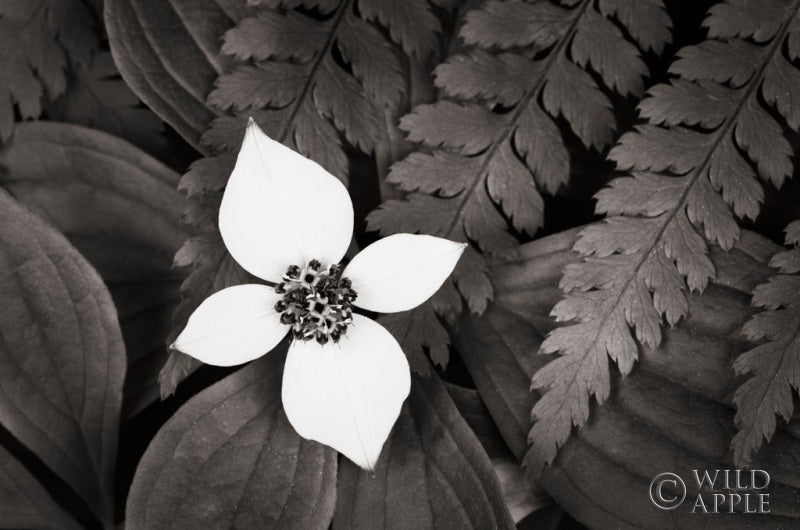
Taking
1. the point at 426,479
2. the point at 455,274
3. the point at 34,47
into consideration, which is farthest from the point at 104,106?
the point at 426,479

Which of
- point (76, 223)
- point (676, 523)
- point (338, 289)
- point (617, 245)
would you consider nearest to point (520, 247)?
point (617, 245)

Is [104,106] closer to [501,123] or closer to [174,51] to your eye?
[174,51]

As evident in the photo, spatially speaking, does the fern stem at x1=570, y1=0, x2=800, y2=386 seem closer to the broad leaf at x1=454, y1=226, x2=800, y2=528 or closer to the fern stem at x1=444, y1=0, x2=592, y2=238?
the broad leaf at x1=454, y1=226, x2=800, y2=528

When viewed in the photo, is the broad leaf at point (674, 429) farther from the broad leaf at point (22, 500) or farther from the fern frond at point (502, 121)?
the broad leaf at point (22, 500)

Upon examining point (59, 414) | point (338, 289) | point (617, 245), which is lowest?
point (59, 414)

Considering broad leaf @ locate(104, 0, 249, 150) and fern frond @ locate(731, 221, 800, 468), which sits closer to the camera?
fern frond @ locate(731, 221, 800, 468)

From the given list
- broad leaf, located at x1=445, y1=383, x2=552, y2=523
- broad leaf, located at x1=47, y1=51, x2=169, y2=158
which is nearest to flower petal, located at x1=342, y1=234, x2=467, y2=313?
broad leaf, located at x1=445, y1=383, x2=552, y2=523

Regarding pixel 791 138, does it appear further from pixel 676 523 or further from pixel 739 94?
pixel 676 523
